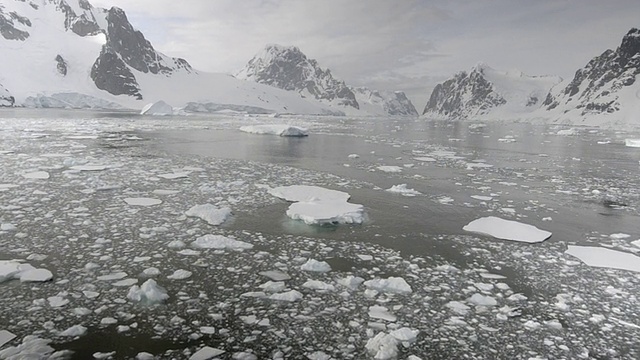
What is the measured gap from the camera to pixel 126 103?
125312 mm

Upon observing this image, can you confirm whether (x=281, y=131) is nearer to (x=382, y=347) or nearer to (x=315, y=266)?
(x=315, y=266)

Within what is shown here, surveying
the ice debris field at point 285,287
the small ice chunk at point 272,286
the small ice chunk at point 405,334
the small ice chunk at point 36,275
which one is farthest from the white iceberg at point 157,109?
the small ice chunk at point 405,334

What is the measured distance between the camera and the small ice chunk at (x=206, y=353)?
3.10 m

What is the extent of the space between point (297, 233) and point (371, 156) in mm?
10979

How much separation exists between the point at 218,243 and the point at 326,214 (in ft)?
6.82

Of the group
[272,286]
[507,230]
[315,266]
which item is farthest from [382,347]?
[507,230]

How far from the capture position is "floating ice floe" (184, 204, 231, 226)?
6.71 metres

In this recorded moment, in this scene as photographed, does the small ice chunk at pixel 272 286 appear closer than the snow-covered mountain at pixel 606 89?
Yes

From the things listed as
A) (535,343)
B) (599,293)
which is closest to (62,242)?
(535,343)

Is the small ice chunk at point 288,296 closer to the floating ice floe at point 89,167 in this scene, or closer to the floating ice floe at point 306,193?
the floating ice floe at point 306,193

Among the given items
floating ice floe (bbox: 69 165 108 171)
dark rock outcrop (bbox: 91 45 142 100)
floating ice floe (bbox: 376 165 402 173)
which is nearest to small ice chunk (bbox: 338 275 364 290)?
floating ice floe (bbox: 376 165 402 173)

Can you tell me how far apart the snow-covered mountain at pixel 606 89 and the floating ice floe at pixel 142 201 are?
391ft

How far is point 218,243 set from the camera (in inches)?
222

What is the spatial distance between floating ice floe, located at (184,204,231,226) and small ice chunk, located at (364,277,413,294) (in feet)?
10.2
